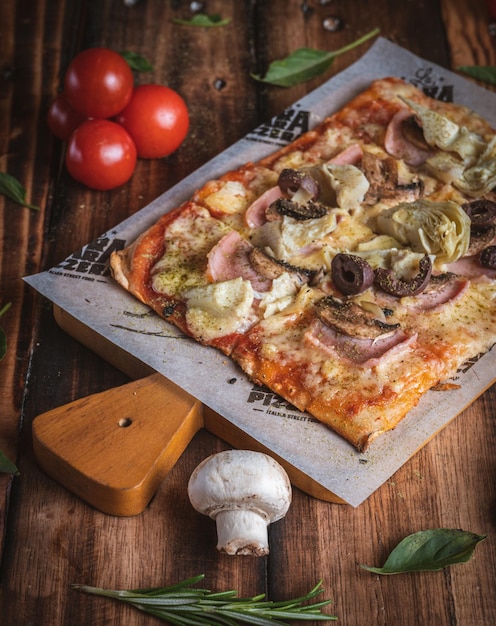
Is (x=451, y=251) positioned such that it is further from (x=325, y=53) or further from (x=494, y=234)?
(x=325, y=53)


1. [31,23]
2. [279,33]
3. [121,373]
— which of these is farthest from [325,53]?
[121,373]

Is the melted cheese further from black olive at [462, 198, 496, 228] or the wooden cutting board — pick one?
black olive at [462, 198, 496, 228]

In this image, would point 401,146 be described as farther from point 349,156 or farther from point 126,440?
point 126,440

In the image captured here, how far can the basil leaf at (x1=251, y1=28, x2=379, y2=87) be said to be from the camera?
5535 mm

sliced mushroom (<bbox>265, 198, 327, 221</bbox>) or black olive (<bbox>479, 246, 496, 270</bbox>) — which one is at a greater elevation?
black olive (<bbox>479, 246, 496, 270</bbox>)

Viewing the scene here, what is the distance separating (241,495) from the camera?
10.8 ft

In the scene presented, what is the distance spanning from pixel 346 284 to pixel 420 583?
1.31 meters

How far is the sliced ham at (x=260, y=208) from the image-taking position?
173 inches

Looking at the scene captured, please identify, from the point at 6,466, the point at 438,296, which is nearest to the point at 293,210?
the point at 438,296

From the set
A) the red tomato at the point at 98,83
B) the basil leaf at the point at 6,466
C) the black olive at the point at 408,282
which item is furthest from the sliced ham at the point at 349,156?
the basil leaf at the point at 6,466

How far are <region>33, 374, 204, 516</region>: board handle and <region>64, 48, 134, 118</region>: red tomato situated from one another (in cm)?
181

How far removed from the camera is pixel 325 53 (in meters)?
5.63

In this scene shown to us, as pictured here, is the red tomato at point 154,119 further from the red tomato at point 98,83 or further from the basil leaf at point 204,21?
the basil leaf at point 204,21

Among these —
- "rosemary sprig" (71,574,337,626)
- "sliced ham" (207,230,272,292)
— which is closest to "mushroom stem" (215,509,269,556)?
"rosemary sprig" (71,574,337,626)
